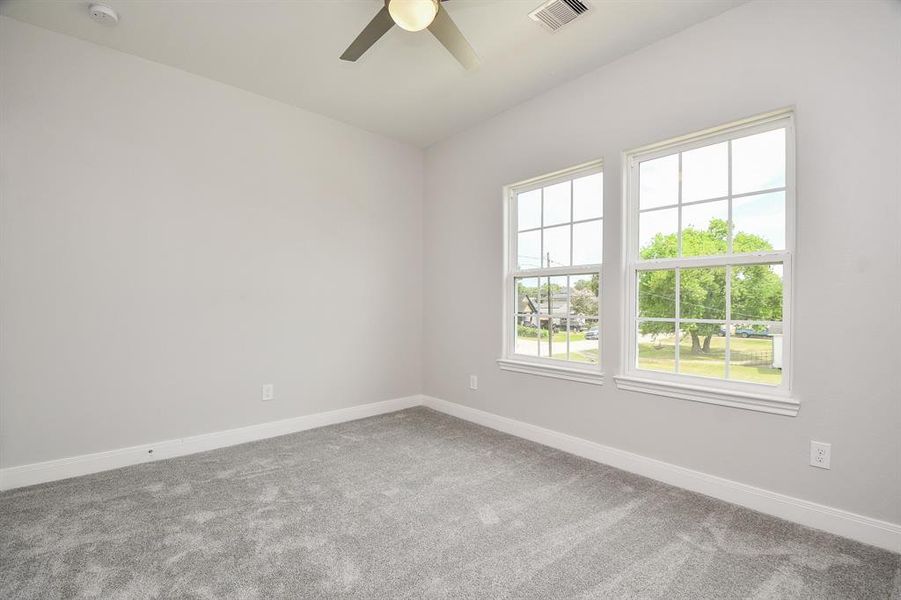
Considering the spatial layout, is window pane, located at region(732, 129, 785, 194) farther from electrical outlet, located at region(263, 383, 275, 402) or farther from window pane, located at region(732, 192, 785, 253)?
electrical outlet, located at region(263, 383, 275, 402)

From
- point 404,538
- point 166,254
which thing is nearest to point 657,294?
point 404,538

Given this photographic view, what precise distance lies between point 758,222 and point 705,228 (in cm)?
26

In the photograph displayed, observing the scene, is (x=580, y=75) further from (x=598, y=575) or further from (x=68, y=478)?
(x=68, y=478)

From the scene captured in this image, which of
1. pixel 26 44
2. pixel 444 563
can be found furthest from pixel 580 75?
pixel 26 44

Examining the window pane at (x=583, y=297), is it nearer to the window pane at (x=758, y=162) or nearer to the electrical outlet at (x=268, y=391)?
the window pane at (x=758, y=162)

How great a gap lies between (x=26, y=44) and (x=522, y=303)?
12.3 ft

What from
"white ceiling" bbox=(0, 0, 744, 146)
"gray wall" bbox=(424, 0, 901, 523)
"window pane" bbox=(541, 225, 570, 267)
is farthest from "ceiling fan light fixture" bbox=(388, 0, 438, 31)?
"window pane" bbox=(541, 225, 570, 267)

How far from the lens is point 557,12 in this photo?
228 centimetres

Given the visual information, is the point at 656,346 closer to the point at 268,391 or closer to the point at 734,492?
the point at 734,492

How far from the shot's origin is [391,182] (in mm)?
4188

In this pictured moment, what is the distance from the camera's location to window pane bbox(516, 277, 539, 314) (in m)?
3.45

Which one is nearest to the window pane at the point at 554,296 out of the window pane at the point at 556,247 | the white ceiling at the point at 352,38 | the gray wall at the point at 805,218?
the window pane at the point at 556,247

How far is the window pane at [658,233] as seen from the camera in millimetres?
2605

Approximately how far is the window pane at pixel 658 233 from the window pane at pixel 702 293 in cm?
19
